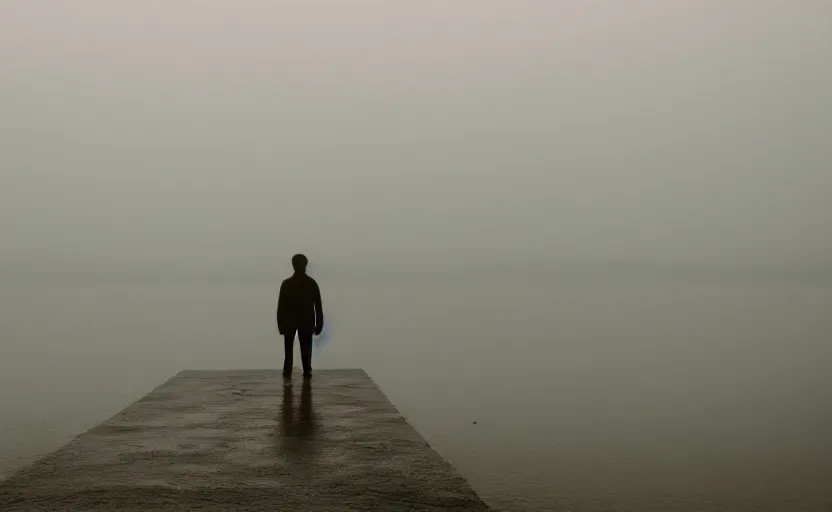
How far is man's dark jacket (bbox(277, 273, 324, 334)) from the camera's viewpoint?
14.0m

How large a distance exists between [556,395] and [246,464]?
13.0 metres

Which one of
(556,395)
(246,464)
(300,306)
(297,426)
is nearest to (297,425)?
(297,426)

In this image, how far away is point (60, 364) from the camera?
25.8 meters

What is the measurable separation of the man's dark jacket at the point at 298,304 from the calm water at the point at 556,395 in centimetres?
288

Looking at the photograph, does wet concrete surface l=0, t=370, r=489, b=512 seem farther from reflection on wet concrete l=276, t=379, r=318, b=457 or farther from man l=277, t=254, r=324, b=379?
man l=277, t=254, r=324, b=379

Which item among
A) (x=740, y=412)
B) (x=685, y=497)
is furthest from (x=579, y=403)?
(x=685, y=497)

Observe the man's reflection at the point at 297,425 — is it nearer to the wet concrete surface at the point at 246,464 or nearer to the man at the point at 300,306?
the wet concrete surface at the point at 246,464

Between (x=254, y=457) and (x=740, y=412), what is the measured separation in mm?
12692

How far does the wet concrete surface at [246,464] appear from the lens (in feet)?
21.5

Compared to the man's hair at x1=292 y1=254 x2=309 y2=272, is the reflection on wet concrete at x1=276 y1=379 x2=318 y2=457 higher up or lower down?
lower down

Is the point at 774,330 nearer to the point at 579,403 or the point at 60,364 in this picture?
the point at 579,403

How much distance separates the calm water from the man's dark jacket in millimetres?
2882

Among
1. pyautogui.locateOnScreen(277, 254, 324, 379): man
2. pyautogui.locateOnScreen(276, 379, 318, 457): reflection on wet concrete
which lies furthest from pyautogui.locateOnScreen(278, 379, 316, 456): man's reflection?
pyautogui.locateOnScreen(277, 254, 324, 379): man

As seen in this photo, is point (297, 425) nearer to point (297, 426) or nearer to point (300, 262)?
point (297, 426)
